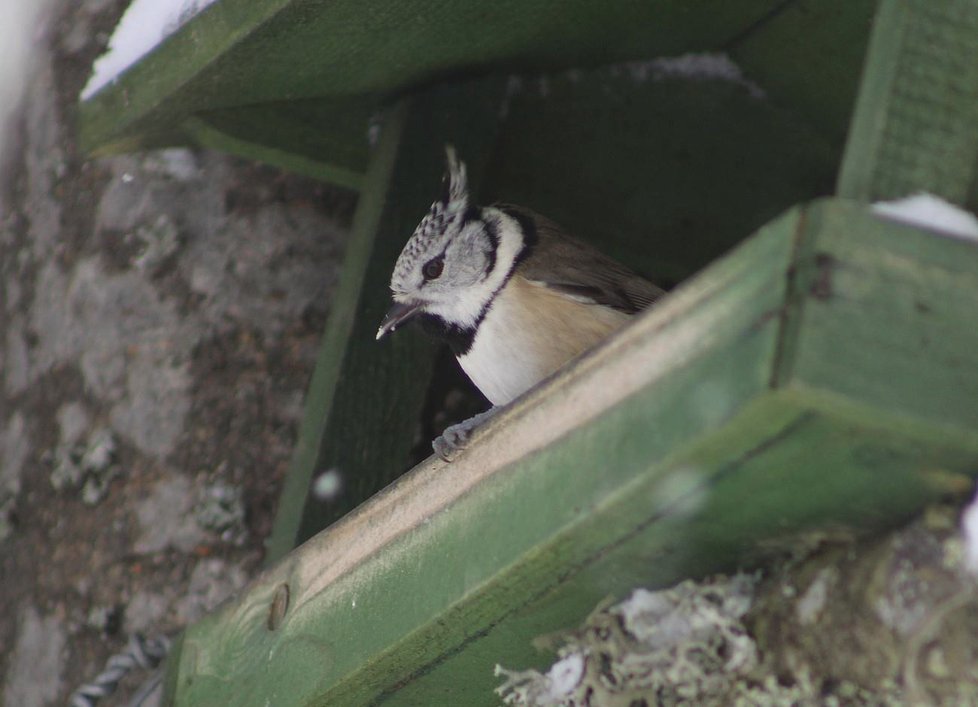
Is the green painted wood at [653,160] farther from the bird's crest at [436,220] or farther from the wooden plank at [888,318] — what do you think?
the wooden plank at [888,318]

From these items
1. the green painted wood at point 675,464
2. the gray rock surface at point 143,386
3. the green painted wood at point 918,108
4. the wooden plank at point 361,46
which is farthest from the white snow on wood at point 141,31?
the green painted wood at point 918,108

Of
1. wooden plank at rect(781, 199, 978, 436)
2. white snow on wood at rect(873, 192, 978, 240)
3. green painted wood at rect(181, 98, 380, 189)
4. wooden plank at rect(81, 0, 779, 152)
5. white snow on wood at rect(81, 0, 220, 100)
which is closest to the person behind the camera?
wooden plank at rect(781, 199, 978, 436)

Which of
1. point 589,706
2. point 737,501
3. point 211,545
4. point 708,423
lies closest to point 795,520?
point 737,501

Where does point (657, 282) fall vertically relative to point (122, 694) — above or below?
above

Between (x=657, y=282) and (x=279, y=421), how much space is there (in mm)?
895

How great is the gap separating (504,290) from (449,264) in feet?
0.55

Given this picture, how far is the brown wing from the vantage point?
8.44ft

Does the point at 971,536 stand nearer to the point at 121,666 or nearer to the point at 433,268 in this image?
the point at 433,268

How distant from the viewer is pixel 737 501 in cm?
139

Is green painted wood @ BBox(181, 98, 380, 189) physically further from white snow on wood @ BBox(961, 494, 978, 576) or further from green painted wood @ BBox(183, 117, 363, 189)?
white snow on wood @ BBox(961, 494, 978, 576)

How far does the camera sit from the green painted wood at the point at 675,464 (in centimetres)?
124

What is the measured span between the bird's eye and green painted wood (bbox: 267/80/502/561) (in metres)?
0.08

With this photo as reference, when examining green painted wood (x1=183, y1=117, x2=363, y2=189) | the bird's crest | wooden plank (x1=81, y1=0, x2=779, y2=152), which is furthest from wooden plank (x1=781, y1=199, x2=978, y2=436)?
green painted wood (x1=183, y1=117, x2=363, y2=189)

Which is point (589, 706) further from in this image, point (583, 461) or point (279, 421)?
point (279, 421)
